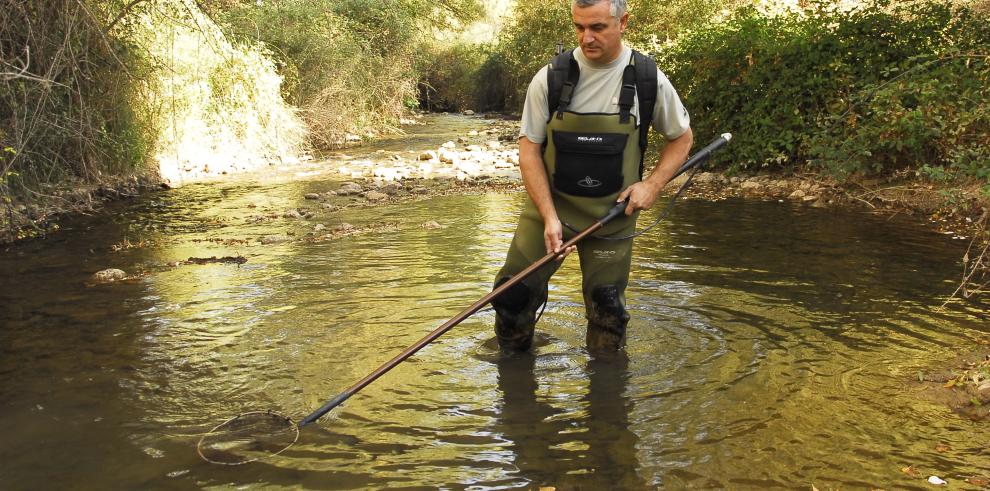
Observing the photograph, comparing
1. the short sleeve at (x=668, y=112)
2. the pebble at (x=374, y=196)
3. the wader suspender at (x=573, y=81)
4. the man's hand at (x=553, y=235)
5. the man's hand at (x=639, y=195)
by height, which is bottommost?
the pebble at (x=374, y=196)

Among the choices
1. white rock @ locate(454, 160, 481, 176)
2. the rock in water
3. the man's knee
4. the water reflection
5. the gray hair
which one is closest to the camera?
the water reflection

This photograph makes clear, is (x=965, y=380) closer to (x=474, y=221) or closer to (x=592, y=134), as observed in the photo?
(x=592, y=134)

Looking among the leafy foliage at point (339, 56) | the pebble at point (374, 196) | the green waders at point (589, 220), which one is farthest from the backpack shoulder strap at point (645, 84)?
the leafy foliage at point (339, 56)

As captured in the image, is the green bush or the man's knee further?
the green bush

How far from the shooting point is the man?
165 inches

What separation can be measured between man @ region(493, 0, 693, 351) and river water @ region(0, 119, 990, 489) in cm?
68

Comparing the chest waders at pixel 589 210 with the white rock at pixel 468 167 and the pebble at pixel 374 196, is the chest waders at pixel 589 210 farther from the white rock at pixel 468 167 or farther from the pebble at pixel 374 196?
the white rock at pixel 468 167

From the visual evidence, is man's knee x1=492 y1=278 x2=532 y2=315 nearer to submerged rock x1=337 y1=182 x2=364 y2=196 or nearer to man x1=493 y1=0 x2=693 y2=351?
man x1=493 y1=0 x2=693 y2=351

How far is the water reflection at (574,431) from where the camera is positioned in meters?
3.63

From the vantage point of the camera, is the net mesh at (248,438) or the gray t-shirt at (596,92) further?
the gray t-shirt at (596,92)

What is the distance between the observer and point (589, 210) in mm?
4461

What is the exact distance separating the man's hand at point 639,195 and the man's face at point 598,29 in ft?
2.15

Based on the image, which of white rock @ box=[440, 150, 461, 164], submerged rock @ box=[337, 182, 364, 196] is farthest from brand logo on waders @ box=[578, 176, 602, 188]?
white rock @ box=[440, 150, 461, 164]

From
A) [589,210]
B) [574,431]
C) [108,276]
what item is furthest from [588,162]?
[108,276]
